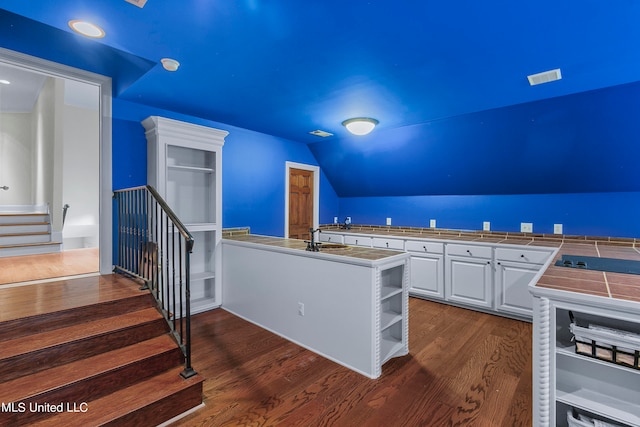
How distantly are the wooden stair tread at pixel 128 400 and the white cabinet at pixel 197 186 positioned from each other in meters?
1.62

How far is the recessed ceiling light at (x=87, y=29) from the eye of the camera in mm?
1826

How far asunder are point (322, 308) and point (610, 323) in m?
1.83

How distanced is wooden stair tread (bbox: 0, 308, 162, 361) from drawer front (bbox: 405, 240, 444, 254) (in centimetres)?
320

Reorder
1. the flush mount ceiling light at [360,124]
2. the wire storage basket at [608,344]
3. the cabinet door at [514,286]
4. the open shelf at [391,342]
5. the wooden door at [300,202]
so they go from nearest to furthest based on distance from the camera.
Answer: the wire storage basket at [608,344], the open shelf at [391,342], the cabinet door at [514,286], the flush mount ceiling light at [360,124], the wooden door at [300,202]

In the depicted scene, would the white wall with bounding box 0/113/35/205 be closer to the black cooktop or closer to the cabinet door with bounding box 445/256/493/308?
the cabinet door with bounding box 445/256/493/308

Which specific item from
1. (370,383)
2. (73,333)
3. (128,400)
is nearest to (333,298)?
(370,383)

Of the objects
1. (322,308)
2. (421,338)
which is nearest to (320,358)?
(322,308)

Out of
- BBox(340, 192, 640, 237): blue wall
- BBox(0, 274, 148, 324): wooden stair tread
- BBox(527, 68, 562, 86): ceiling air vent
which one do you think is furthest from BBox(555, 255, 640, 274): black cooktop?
BBox(0, 274, 148, 324): wooden stair tread

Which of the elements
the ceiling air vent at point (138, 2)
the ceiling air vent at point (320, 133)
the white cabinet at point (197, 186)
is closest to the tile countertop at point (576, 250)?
the ceiling air vent at point (320, 133)

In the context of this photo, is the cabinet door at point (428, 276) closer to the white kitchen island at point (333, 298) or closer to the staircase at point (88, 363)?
the white kitchen island at point (333, 298)

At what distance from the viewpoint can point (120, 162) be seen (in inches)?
124

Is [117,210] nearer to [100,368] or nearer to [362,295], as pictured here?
[100,368]

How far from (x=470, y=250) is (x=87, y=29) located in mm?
4117

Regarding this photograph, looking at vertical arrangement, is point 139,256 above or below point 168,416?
above
